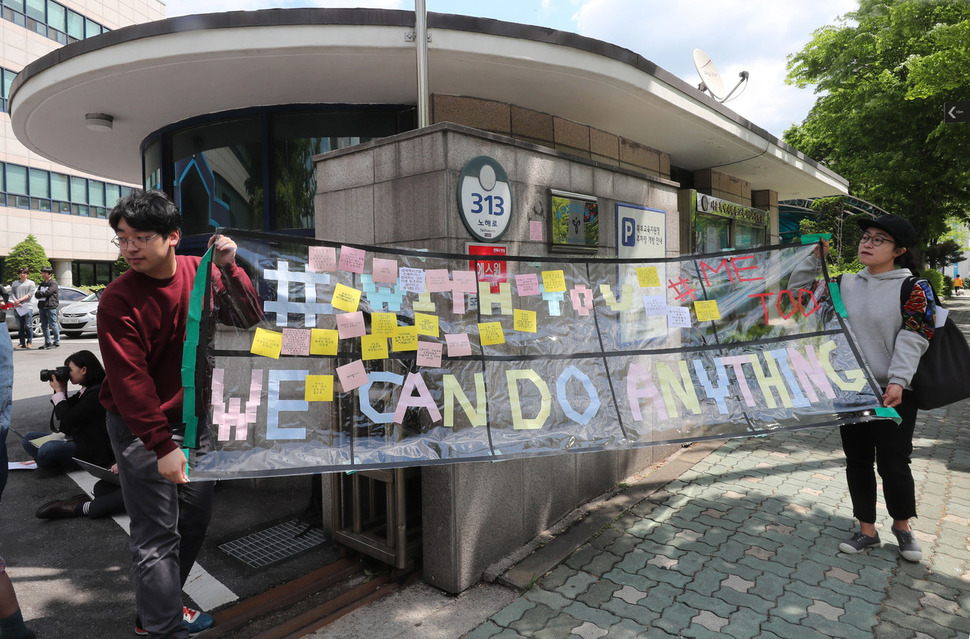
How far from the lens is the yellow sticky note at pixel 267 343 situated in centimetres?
253

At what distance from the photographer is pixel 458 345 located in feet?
9.98

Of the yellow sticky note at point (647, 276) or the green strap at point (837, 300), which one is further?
the yellow sticky note at point (647, 276)

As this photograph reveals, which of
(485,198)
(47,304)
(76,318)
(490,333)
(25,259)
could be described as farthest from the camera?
(25,259)

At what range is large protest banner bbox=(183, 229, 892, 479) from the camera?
2564 mm

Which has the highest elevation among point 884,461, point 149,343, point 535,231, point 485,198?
point 485,198

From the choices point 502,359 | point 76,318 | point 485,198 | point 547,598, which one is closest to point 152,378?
point 502,359

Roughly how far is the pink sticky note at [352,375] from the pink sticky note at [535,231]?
146cm

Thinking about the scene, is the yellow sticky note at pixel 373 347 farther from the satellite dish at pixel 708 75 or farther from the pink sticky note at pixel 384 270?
the satellite dish at pixel 708 75

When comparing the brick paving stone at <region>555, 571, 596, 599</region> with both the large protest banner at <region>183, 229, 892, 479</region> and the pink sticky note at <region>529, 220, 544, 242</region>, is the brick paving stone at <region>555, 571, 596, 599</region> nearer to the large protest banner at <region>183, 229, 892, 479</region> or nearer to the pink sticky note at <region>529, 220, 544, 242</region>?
the large protest banner at <region>183, 229, 892, 479</region>

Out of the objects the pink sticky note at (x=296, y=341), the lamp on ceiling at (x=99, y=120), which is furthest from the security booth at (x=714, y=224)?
the lamp on ceiling at (x=99, y=120)

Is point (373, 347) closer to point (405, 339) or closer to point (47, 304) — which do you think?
point (405, 339)

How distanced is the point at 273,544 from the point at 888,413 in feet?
12.6

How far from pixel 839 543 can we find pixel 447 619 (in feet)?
Answer: 8.56

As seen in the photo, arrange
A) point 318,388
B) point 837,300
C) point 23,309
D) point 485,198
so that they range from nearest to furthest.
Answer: point 318,388 → point 485,198 → point 837,300 → point 23,309
